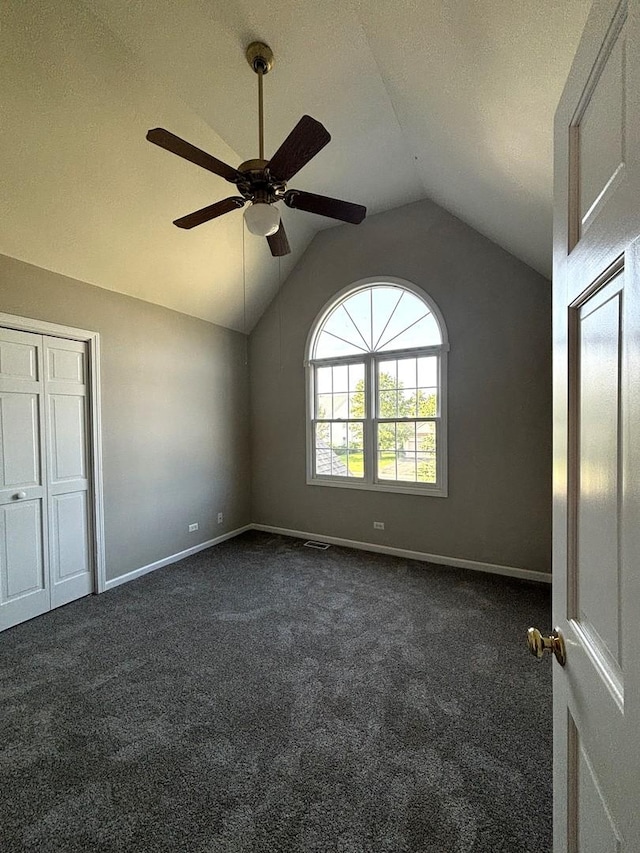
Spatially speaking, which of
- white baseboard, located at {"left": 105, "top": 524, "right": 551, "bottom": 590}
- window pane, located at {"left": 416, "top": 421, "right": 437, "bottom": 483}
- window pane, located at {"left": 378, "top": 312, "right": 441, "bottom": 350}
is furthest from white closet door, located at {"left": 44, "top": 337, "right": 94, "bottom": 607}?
window pane, located at {"left": 416, "top": 421, "right": 437, "bottom": 483}

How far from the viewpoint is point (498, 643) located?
2.48 m

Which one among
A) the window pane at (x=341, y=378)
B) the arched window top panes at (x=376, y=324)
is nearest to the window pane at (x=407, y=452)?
the window pane at (x=341, y=378)

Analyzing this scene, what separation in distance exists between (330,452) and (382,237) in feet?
8.09

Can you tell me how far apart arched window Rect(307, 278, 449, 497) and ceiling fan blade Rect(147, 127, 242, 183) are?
250cm

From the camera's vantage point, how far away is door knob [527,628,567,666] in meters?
0.82

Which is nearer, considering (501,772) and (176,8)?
(501,772)

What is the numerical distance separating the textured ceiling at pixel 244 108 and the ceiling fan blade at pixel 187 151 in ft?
2.57

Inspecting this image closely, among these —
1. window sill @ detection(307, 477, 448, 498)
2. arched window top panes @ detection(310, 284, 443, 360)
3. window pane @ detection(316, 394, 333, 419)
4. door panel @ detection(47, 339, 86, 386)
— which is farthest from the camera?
window pane @ detection(316, 394, 333, 419)

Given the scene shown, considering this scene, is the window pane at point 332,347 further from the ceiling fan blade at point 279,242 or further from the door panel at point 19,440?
the door panel at point 19,440

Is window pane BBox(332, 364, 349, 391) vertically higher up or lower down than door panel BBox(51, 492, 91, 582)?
higher up

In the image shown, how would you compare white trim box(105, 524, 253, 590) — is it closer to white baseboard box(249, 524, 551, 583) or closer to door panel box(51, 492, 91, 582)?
door panel box(51, 492, 91, 582)

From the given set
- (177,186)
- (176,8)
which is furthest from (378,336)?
(176,8)

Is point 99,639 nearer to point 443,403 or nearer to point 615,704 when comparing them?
point 615,704

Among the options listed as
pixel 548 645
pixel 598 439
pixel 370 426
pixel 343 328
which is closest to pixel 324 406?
pixel 370 426
